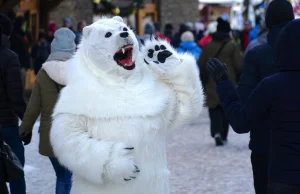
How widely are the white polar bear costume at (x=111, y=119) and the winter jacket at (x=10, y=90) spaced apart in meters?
2.13

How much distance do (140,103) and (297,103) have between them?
3.05 ft

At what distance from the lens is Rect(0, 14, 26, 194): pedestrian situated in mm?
7258

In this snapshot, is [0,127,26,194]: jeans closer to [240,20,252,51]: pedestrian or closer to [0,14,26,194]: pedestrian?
[0,14,26,194]: pedestrian

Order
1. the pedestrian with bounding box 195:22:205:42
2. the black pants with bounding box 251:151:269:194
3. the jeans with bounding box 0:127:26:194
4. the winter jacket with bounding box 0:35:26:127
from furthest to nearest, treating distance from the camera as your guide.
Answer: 1. the pedestrian with bounding box 195:22:205:42
2. the jeans with bounding box 0:127:26:194
3. the winter jacket with bounding box 0:35:26:127
4. the black pants with bounding box 251:151:269:194

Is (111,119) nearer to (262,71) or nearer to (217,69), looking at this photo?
(217,69)

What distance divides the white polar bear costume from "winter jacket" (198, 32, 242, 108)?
298 inches

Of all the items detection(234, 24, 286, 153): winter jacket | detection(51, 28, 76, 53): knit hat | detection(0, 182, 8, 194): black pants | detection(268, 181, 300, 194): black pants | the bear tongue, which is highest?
the bear tongue

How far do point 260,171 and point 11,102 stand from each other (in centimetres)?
235

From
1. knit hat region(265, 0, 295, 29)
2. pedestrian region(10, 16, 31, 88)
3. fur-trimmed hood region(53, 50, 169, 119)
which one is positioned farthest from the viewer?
pedestrian region(10, 16, 31, 88)

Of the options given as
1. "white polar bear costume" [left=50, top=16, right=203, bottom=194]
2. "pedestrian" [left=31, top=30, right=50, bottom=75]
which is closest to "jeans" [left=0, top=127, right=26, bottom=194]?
"white polar bear costume" [left=50, top=16, right=203, bottom=194]

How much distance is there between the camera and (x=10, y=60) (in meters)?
7.35

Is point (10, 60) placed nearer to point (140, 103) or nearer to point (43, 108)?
point (43, 108)

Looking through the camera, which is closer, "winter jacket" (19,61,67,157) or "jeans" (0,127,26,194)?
"winter jacket" (19,61,67,157)

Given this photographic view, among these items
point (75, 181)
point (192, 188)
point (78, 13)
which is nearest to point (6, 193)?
point (75, 181)
